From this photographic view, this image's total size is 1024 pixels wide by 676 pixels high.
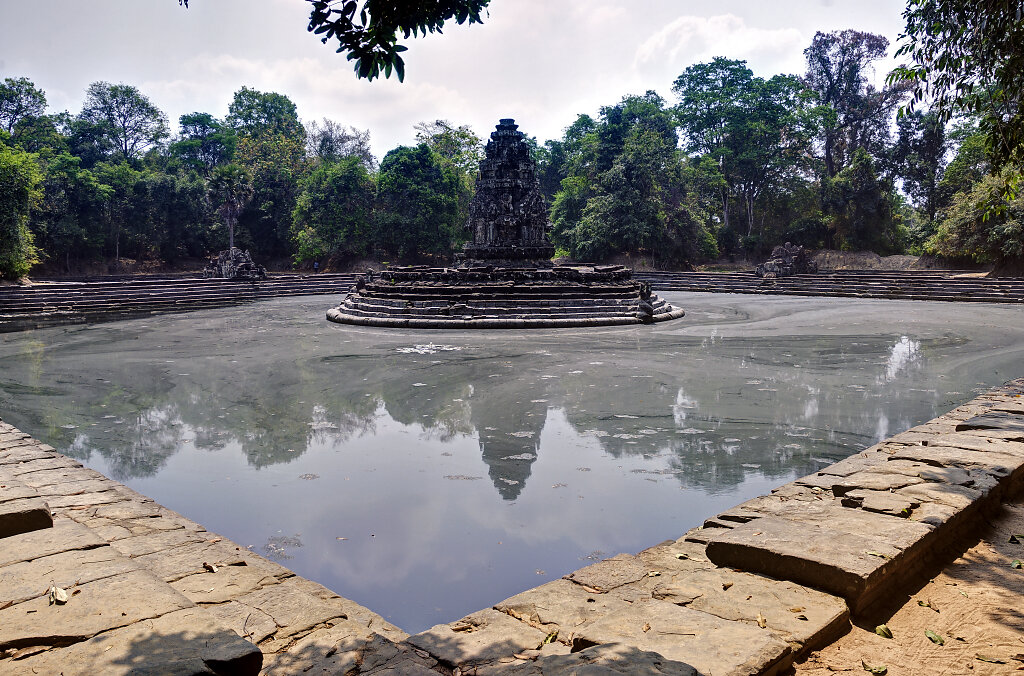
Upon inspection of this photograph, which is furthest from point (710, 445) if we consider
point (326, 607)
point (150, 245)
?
point (150, 245)

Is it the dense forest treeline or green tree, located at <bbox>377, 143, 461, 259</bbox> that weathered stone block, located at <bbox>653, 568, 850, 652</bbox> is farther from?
green tree, located at <bbox>377, 143, 461, 259</bbox>

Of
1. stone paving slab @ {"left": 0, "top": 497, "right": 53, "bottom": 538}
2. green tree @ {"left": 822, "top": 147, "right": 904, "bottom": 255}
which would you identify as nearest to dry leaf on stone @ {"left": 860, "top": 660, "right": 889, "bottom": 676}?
stone paving slab @ {"left": 0, "top": 497, "right": 53, "bottom": 538}

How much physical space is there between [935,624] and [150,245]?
43211 mm

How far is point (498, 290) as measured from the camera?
16312mm

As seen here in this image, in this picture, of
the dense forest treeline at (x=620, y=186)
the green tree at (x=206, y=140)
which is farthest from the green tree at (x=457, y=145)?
the green tree at (x=206, y=140)

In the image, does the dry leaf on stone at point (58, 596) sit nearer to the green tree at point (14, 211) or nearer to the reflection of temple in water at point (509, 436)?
the reflection of temple in water at point (509, 436)

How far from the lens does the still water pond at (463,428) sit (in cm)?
391

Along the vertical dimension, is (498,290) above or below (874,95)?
below

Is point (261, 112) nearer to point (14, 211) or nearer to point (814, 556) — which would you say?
point (14, 211)

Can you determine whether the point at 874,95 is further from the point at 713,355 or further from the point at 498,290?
the point at 713,355

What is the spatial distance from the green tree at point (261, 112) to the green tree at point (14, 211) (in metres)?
27.8

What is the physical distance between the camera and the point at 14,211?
24.4m

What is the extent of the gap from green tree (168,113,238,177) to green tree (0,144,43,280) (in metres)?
30.5

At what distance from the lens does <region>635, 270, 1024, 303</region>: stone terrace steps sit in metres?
22.8
